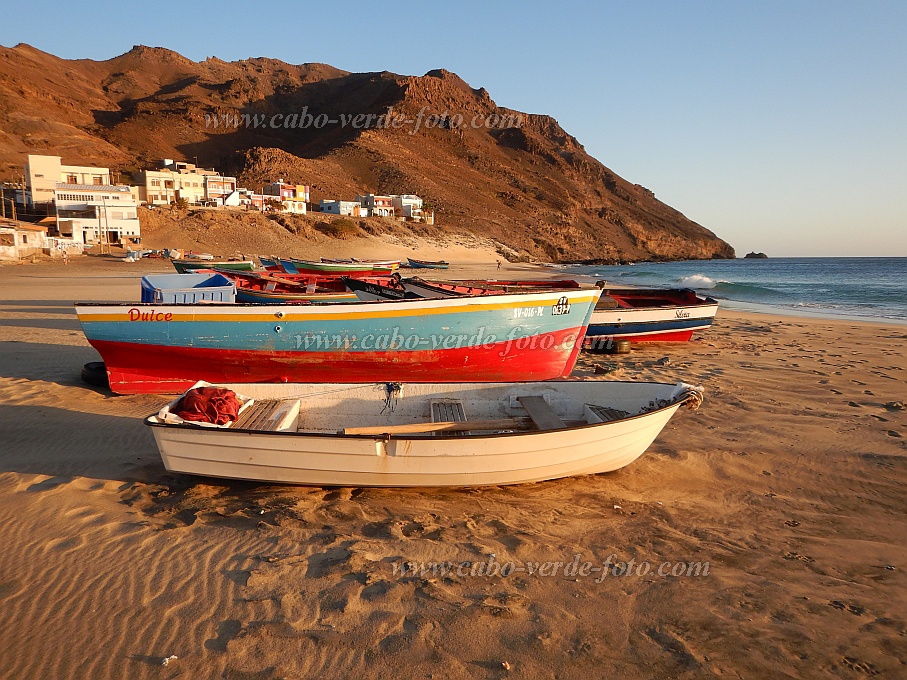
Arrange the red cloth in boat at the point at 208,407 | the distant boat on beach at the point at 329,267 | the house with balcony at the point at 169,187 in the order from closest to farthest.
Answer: the red cloth in boat at the point at 208,407 → the distant boat on beach at the point at 329,267 → the house with balcony at the point at 169,187

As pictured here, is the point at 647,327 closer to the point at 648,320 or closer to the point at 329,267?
the point at 648,320

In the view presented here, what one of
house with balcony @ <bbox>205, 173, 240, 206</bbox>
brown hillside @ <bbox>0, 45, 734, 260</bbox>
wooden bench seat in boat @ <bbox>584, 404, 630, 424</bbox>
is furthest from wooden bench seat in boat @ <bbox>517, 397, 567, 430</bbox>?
brown hillside @ <bbox>0, 45, 734, 260</bbox>

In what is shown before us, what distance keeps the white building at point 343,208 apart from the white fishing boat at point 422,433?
70.7 metres

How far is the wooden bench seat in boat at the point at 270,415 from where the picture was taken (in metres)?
6.14

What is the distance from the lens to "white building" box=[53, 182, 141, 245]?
154ft

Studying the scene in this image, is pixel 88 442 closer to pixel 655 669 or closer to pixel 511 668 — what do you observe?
pixel 511 668

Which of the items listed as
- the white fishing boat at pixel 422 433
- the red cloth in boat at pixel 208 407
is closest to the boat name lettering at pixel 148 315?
the white fishing boat at pixel 422 433

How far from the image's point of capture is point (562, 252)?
310 feet

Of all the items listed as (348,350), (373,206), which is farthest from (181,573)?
(373,206)

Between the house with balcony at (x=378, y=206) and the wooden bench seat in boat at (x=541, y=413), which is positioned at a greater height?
the house with balcony at (x=378, y=206)

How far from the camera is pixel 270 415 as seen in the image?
255 inches

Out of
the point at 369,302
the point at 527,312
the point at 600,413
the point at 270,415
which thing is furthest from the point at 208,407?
the point at 527,312

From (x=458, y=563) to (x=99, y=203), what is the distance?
5557 cm

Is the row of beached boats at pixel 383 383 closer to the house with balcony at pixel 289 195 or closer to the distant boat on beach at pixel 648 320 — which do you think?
the distant boat on beach at pixel 648 320
